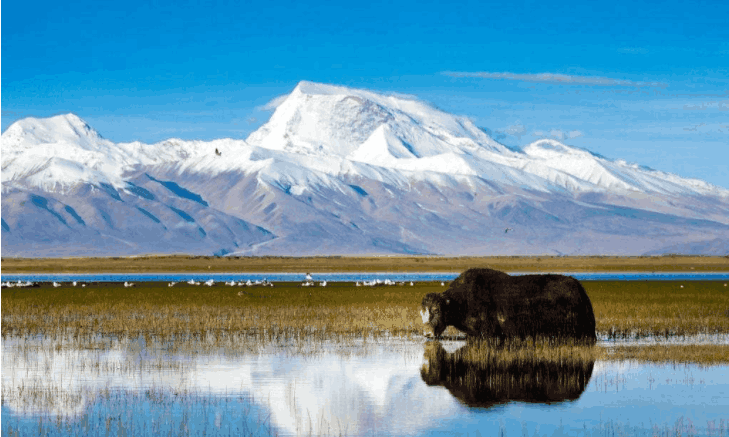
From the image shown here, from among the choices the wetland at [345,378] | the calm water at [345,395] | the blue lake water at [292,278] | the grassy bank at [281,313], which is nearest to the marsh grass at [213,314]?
the grassy bank at [281,313]

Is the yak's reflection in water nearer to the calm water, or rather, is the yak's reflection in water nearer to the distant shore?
the calm water

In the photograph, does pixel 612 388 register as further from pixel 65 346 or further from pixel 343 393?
pixel 65 346

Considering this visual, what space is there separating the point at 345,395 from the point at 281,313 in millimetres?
21198

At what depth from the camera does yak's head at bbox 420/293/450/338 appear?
2972cm

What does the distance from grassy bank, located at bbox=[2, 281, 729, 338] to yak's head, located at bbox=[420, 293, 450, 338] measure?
4.69 meters

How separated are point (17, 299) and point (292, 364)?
1271 inches

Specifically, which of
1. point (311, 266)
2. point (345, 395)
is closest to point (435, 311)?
point (345, 395)

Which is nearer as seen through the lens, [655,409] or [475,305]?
[655,409]

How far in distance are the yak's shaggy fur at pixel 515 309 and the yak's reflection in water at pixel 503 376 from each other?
1.16 meters

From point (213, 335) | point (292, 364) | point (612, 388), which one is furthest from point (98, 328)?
point (612, 388)

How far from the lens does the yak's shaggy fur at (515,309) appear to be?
97.1 feet

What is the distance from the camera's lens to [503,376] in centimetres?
2398

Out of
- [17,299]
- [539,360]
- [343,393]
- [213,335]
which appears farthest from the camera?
[17,299]

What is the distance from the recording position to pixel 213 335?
33875 mm
